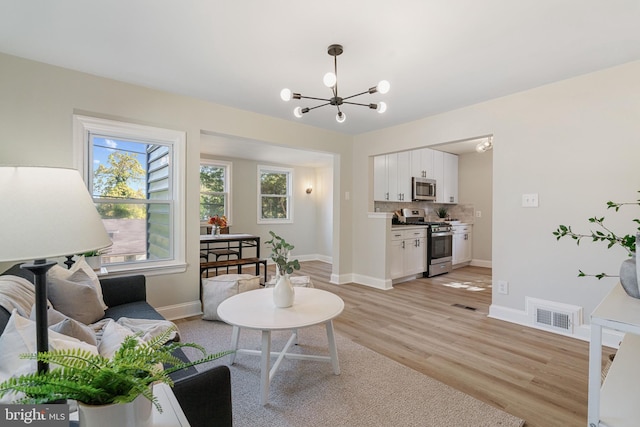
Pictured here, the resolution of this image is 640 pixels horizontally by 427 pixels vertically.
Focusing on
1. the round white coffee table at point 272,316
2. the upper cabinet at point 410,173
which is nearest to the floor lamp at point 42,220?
the round white coffee table at point 272,316

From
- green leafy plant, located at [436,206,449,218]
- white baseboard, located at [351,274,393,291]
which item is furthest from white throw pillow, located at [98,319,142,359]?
green leafy plant, located at [436,206,449,218]

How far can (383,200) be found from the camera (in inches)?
206

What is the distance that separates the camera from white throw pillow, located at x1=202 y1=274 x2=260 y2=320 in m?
3.19

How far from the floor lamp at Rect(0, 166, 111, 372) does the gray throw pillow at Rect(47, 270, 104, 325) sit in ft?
4.51

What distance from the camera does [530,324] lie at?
305cm

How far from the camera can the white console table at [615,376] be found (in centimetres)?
99

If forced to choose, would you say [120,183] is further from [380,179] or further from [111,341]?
[380,179]

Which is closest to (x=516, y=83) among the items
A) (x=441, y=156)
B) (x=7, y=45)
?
(x=441, y=156)

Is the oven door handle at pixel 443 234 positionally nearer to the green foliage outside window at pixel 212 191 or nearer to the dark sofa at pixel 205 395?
the green foliage outside window at pixel 212 191

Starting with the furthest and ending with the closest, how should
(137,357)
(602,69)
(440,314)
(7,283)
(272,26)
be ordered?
(440,314), (602,69), (272,26), (7,283), (137,357)

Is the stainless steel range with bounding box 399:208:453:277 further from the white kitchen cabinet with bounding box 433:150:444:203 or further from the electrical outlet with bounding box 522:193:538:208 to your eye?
the electrical outlet with bounding box 522:193:538:208

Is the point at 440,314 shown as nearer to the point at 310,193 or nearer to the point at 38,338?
the point at 38,338

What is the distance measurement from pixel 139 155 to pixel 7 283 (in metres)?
2.06

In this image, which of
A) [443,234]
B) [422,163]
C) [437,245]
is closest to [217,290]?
[437,245]
